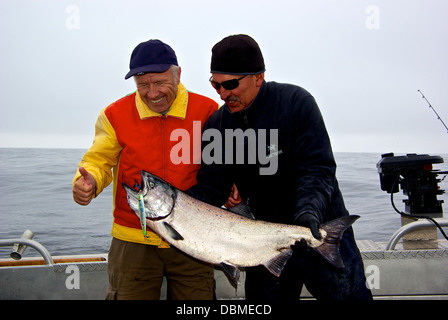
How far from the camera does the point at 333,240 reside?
2.87 metres

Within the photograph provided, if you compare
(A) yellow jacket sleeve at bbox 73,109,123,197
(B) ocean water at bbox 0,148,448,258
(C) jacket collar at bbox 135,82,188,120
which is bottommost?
(B) ocean water at bbox 0,148,448,258

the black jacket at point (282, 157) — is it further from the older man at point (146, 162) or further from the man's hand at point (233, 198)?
the older man at point (146, 162)

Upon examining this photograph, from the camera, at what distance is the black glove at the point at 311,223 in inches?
109

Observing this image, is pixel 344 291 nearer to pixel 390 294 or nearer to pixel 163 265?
pixel 163 265

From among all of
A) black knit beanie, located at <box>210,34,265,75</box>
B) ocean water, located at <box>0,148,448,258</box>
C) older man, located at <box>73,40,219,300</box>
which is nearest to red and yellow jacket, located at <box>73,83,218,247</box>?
A: older man, located at <box>73,40,219,300</box>

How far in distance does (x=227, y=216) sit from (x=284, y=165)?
638mm

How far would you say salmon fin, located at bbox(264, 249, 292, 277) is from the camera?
119 inches

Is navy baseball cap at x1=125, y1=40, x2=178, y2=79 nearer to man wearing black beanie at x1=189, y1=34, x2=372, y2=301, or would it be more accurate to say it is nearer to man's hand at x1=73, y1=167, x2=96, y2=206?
man wearing black beanie at x1=189, y1=34, x2=372, y2=301

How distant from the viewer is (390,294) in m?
5.02

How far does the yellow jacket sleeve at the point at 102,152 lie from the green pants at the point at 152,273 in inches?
27.4

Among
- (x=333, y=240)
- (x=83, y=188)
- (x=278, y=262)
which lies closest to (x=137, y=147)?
(x=83, y=188)

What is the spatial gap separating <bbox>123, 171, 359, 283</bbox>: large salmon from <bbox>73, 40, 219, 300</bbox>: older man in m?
0.69

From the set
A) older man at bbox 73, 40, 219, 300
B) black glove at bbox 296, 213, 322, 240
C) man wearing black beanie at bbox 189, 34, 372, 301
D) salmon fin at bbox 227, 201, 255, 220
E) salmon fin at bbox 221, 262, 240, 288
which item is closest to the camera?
black glove at bbox 296, 213, 322, 240

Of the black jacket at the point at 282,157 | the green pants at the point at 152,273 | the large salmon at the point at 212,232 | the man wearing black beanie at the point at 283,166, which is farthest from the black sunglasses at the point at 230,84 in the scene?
the green pants at the point at 152,273
